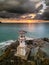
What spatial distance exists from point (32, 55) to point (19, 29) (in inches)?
28.2

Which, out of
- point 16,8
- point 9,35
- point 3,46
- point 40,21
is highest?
point 16,8

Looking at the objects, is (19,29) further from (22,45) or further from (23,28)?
(22,45)

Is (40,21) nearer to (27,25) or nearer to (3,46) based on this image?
(27,25)

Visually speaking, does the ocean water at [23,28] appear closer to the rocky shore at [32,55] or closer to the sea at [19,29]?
the sea at [19,29]

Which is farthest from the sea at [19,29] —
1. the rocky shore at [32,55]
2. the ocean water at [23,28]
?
the rocky shore at [32,55]

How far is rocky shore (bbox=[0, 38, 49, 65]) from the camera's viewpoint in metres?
3.76

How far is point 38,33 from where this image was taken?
3938 mm

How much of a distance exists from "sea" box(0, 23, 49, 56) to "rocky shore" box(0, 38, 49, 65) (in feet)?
0.33

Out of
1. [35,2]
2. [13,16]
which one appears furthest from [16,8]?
[35,2]

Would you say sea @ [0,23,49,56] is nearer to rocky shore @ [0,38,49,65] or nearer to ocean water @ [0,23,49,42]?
ocean water @ [0,23,49,42]

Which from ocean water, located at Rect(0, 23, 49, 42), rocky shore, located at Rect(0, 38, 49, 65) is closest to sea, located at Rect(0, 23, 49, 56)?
ocean water, located at Rect(0, 23, 49, 42)

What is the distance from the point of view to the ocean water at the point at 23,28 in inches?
154

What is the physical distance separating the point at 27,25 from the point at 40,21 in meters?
0.34

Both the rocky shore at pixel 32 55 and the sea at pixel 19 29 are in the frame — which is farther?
the sea at pixel 19 29
